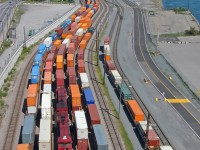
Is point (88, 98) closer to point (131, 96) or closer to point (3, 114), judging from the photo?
point (131, 96)

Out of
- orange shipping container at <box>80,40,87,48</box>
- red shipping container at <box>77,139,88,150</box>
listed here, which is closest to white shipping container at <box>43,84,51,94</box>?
red shipping container at <box>77,139,88,150</box>

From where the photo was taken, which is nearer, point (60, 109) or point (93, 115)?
point (93, 115)

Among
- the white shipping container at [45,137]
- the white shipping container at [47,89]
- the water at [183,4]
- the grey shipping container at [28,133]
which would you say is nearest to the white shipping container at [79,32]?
the white shipping container at [47,89]

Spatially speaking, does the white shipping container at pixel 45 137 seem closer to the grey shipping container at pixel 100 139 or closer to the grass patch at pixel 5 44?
the grey shipping container at pixel 100 139

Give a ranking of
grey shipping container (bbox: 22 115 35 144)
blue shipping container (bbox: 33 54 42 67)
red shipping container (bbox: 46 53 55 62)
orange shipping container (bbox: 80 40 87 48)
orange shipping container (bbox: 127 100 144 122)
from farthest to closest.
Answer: orange shipping container (bbox: 80 40 87 48)
red shipping container (bbox: 46 53 55 62)
blue shipping container (bbox: 33 54 42 67)
orange shipping container (bbox: 127 100 144 122)
grey shipping container (bbox: 22 115 35 144)

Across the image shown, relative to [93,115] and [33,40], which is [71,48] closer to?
[33,40]

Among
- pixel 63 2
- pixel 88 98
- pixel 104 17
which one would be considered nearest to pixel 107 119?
pixel 88 98

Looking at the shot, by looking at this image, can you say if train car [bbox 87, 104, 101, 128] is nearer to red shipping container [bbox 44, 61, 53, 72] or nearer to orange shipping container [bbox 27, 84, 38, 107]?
orange shipping container [bbox 27, 84, 38, 107]

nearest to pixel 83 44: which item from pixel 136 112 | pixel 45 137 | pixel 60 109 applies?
pixel 136 112
